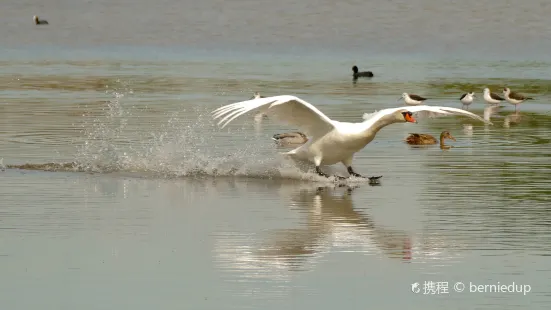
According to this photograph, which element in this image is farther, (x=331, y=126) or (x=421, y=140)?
(x=421, y=140)

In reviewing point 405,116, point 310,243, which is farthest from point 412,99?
point 310,243

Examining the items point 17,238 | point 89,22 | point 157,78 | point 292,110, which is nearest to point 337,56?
point 157,78

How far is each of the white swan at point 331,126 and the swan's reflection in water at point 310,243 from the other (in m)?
1.91

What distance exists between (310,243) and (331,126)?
4.16 m

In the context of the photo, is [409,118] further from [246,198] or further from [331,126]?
[246,198]

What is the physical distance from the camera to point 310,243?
11.9 meters

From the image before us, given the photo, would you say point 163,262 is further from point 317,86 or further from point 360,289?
point 317,86

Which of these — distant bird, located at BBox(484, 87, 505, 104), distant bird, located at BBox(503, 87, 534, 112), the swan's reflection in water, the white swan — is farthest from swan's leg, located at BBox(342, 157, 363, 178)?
distant bird, located at BBox(484, 87, 505, 104)

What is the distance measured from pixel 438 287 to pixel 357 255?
51.1 inches

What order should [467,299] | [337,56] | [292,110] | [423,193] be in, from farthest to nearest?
1. [337,56]
2. [292,110]
3. [423,193]
4. [467,299]

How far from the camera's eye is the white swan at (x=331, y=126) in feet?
51.4

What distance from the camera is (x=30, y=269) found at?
1064 cm

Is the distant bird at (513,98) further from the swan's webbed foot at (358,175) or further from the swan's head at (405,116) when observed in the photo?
the swan's head at (405,116)

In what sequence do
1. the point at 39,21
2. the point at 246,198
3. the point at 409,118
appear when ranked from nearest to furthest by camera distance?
the point at 246,198, the point at 409,118, the point at 39,21
